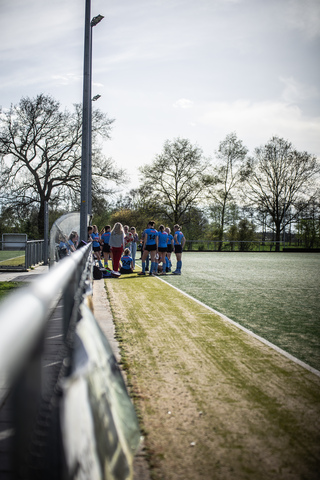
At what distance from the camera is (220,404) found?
3.70 metres

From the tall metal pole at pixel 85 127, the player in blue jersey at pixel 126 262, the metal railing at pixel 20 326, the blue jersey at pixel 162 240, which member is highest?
the tall metal pole at pixel 85 127

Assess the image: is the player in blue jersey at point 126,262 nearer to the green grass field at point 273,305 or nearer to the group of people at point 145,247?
the group of people at point 145,247

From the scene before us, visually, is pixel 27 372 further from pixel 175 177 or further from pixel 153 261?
pixel 175 177

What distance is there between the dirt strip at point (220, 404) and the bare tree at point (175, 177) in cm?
4079

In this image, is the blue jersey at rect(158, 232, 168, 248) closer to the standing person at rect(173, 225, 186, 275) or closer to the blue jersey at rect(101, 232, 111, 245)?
the standing person at rect(173, 225, 186, 275)

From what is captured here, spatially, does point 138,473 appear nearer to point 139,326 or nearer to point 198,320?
point 139,326

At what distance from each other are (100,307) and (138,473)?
6.05 metres

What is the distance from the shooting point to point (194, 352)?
5.33 metres

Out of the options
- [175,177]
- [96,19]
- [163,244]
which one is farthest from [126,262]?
[175,177]

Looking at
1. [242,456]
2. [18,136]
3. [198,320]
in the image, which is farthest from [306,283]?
[18,136]

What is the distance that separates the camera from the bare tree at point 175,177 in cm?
4684

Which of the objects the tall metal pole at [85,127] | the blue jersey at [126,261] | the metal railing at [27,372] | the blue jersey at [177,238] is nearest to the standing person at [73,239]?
the tall metal pole at [85,127]

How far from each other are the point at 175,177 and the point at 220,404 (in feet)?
146

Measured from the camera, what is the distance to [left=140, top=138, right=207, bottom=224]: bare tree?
46844mm
